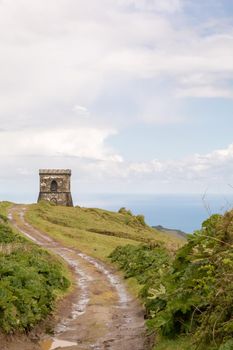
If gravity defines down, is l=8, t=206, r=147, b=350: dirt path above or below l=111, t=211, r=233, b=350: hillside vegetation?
below

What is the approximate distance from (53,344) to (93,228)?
5531 centimetres

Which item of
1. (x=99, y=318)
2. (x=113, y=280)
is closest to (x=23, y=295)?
(x=99, y=318)

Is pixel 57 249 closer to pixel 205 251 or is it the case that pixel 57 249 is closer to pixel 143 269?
pixel 143 269

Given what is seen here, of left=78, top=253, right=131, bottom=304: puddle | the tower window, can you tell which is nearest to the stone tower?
the tower window

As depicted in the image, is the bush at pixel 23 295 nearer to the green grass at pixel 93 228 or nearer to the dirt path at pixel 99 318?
the dirt path at pixel 99 318

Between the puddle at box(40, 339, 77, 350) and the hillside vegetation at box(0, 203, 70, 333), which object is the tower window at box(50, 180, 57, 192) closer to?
the hillside vegetation at box(0, 203, 70, 333)

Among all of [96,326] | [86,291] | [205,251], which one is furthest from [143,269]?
[205,251]

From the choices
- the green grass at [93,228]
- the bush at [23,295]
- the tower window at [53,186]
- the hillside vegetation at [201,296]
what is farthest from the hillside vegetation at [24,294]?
the tower window at [53,186]

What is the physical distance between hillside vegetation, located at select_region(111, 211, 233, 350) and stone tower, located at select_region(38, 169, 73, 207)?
92.7m

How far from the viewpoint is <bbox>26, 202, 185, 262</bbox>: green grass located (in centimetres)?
5353

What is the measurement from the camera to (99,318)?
20922mm

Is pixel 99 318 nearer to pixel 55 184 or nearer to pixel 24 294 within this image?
pixel 24 294

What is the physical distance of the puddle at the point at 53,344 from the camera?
16.9 meters

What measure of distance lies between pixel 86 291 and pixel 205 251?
1416 cm
